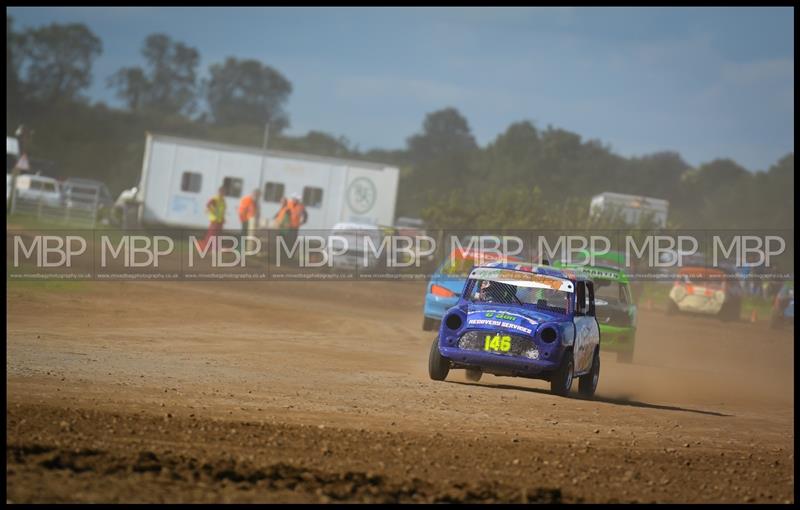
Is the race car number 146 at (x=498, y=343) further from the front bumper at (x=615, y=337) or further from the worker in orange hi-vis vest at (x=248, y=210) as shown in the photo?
the worker in orange hi-vis vest at (x=248, y=210)

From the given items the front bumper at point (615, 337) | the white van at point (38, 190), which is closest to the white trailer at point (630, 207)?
the white van at point (38, 190)

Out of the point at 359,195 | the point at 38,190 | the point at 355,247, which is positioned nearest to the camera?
the point at 355,247

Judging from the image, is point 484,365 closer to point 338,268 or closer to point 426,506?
point 426,506

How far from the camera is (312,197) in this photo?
43.1 m

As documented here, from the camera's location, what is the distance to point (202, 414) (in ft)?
32.8

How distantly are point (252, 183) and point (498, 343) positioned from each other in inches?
1215

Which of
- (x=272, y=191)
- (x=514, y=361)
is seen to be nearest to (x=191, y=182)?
(x=272, y=191)

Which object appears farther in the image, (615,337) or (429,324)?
(429,324)

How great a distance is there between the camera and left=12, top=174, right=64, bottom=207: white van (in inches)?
1969

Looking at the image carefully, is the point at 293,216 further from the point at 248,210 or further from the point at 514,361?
the point at 514,361

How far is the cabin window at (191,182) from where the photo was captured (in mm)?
42906

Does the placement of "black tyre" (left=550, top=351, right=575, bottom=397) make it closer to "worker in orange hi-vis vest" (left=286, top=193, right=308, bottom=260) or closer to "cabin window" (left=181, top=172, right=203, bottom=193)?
"worker in orange hi-vis vest" (left=286, top=193, right=308, bottom=260)

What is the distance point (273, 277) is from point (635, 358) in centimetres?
1314

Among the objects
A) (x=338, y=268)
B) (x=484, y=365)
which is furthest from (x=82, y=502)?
(x=338, y=268)
